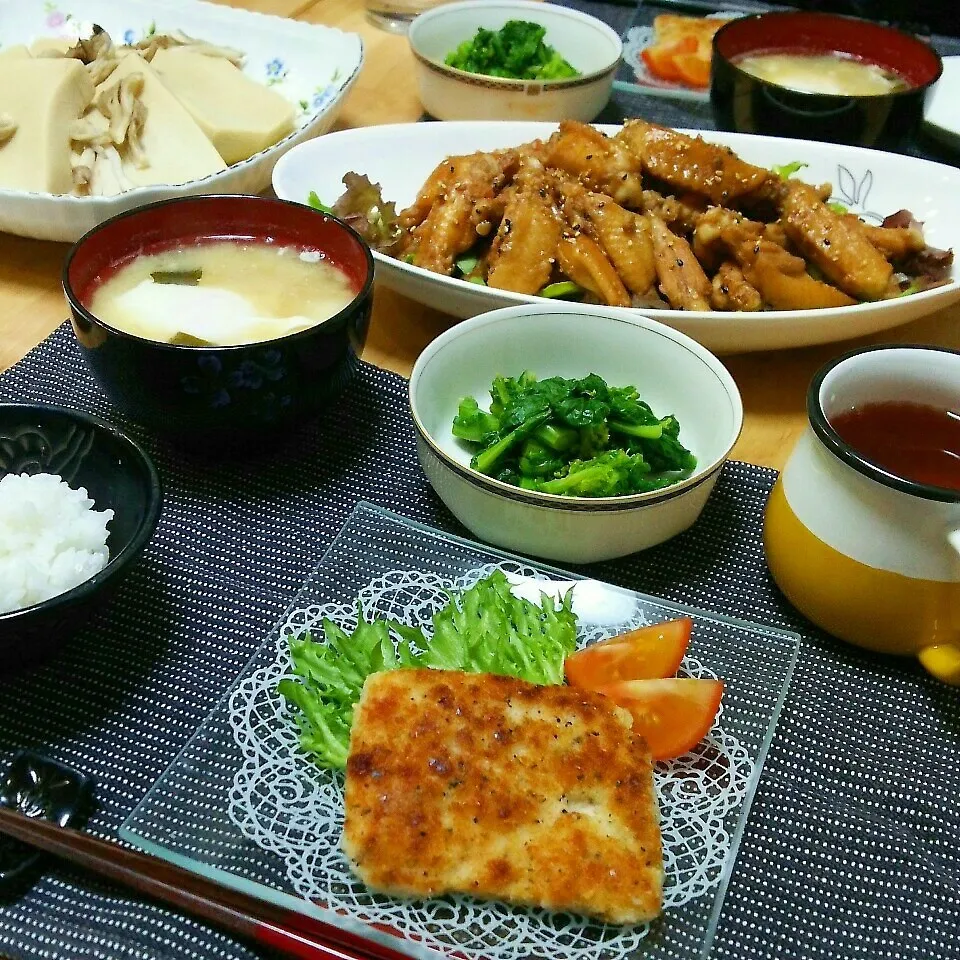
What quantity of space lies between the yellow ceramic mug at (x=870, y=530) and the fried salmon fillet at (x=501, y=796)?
38 cm

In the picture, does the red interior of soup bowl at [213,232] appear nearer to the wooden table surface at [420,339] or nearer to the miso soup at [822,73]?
the wooden table surface at [420,339]

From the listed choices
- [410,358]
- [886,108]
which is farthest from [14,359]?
[886,108]

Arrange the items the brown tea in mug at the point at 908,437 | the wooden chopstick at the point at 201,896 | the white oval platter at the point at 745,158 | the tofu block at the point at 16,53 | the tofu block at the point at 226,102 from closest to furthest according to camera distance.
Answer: the wooden chopstick at the point at 201,896
the brown tea in mug at the point at 908,437
the white oval platter at the point at 745,158
the tofu block at the point at 226,102
the tofu block at the point at 16,53

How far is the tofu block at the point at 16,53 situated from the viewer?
7.66ft

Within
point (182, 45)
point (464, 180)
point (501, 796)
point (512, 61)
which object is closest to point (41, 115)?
point (182, 45)

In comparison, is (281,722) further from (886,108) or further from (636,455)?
(886,108)

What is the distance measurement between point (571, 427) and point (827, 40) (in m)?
1.77

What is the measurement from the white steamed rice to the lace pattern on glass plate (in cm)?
27

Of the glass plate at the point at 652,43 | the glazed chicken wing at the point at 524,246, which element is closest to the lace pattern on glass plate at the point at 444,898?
the glazed chicken wing at the point at 524,246

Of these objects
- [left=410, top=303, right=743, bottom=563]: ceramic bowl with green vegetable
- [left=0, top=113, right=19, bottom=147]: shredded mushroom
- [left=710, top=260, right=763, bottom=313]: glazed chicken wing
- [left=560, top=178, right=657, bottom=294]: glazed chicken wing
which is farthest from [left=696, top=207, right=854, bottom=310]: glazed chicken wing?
[left=0, top=113, right=19, bottom=147]: shredded mushroom

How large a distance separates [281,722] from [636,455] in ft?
2.21

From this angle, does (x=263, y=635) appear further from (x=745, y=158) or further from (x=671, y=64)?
(x=671, y=64)

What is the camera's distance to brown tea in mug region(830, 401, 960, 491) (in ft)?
4.35

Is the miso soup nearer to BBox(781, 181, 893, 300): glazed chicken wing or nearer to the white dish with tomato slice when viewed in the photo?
the white dish with tomato slice
